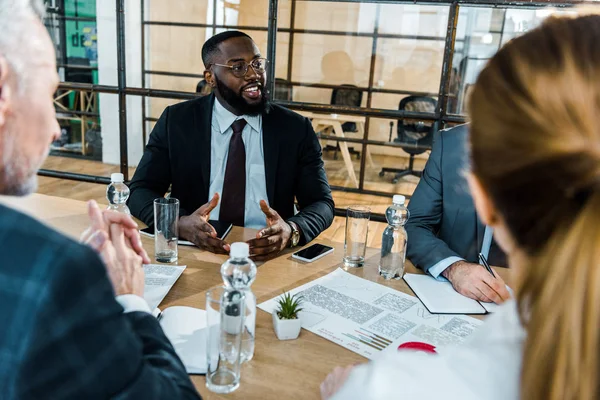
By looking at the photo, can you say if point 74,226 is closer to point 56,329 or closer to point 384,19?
point 56,329

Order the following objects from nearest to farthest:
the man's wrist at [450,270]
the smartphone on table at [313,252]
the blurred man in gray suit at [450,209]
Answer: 1. the man's wrist at [450,270]
2. the smartphone on table at [313,252]
3. the blurred man in gray suit at [450,209]

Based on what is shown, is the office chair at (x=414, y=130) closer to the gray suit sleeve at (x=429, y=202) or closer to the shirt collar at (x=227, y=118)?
the shirt collar at (x=227, y=118)

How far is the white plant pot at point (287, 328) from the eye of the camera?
3.43ft

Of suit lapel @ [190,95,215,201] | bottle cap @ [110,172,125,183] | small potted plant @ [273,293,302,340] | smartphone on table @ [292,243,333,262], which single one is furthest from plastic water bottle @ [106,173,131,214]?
small potted plant @ [273,293,302,340]

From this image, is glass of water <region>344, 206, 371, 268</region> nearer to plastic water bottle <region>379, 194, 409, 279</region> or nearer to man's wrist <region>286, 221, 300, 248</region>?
plastic water bottle <region>379, 194, 409, 279</region>

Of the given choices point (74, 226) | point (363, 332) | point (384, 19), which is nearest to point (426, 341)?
point (363, 332)

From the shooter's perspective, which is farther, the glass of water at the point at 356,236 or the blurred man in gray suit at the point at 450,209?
the blurred man in gray suit at the point at 450,209

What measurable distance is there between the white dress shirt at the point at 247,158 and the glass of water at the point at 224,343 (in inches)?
49.8

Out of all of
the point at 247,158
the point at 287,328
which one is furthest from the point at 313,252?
the point at 247,158

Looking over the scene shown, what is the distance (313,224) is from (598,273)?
1341 mm

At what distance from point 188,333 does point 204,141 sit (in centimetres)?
125

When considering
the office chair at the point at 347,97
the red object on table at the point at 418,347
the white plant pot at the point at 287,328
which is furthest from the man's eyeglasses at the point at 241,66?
the office chair at the point at 347,97

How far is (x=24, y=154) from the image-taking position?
74cm

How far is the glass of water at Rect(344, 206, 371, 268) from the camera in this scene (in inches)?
58.5
